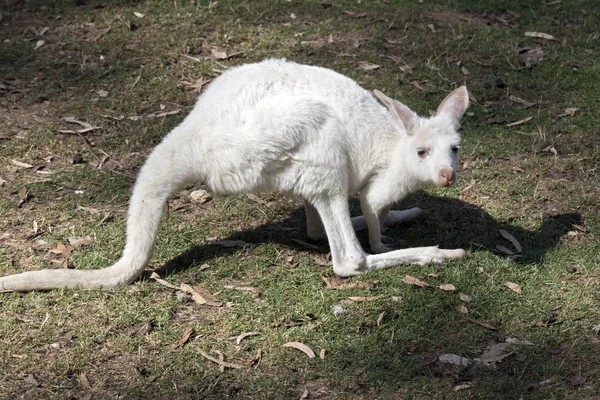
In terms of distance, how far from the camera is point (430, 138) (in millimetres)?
3928

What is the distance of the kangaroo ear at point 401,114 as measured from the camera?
3922mm

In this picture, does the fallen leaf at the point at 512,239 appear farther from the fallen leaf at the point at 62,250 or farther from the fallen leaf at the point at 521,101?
the fallen leaf at the point at 62,250

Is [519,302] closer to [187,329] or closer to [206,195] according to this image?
[187,329]

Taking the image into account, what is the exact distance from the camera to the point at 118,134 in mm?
5336

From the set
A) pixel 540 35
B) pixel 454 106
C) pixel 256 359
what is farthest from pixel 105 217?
pixel 540 35

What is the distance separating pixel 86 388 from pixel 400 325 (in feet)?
4.34

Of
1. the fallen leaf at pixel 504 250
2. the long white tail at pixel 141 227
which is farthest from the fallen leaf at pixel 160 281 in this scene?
the fallen leaf at pixel 504 250

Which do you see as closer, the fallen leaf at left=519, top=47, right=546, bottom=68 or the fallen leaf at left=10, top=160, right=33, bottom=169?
the fallen leaf at left=10, top=160, right=33, bottom=169

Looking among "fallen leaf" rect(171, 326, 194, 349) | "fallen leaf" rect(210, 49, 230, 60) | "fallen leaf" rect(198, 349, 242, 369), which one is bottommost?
"fallen leaf" rect(171, 326, 194, 349)

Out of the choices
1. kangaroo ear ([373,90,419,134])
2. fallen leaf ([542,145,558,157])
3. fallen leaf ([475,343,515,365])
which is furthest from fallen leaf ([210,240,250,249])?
fallen leaf ([542,145,558,157])

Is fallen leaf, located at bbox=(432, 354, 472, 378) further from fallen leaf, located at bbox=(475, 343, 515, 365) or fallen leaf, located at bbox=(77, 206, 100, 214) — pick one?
fallen leaf, located at bbox=(77, 206, 100, 214)

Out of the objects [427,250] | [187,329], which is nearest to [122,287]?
[187,329]

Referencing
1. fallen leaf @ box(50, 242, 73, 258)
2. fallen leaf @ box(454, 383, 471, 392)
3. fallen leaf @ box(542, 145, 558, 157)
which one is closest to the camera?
fallen leaf @ box(454, 383, 471, 392)

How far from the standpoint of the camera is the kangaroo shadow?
167 inches
